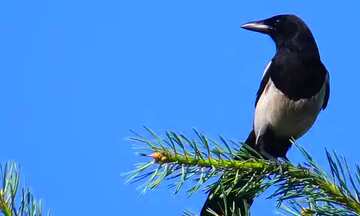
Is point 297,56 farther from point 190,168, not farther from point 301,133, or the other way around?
point 190,168

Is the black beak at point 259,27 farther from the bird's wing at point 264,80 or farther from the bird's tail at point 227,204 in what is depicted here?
the bird's tail at point 227,204

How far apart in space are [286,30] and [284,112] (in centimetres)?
65

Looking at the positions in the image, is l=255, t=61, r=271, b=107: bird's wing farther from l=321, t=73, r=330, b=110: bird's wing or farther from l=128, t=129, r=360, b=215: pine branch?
l=128, t=129, r=360, b=215: pine branch

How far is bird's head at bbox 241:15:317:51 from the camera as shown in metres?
4.55

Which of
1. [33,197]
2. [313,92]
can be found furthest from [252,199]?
[313,92]

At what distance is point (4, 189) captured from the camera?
1586 millimetres

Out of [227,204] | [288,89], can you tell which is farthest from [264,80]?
[227,204]

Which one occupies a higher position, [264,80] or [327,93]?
[264,80]

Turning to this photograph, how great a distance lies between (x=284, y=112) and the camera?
→ 14.1 ft

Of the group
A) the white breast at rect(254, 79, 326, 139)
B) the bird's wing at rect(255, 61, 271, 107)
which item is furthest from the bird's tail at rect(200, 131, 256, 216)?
the bird's wing at rect(255, 61, 271, 107)

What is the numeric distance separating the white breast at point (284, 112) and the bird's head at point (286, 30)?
0.33m

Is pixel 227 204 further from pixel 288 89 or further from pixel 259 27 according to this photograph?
pixel 259 27

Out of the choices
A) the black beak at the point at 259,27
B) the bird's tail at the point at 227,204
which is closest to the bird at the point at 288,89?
the black beak at the point at 259,27

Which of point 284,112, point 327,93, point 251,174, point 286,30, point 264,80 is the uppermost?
point 286,30
